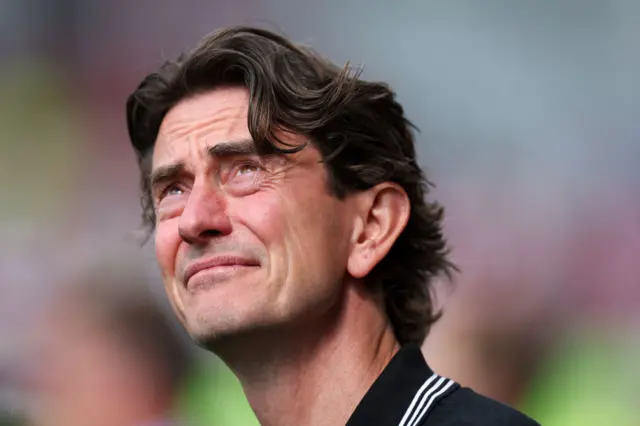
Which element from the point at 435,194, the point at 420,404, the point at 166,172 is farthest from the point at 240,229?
Answer: the point at 435,194

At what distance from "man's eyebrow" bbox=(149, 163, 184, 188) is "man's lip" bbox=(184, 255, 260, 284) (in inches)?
7.6

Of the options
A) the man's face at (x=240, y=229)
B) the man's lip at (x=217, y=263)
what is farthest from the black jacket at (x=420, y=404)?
the man's lip at (x=217, y=263)

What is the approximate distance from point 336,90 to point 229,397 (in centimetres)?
164

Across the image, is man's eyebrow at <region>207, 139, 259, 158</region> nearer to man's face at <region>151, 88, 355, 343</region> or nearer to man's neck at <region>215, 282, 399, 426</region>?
man's face at <region>151, 88, 355, 343</region>

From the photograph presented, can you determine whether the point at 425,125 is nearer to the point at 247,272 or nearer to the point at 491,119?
the point at 491,119

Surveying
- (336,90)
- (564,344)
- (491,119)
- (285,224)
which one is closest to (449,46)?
(491,119)

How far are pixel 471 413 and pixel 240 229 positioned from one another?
49 cm

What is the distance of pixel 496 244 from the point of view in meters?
3.13

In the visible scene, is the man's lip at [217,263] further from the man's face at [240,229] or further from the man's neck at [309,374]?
the man's neck at [309,374]

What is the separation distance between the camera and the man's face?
1.44 meters

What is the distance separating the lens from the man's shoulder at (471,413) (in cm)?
134

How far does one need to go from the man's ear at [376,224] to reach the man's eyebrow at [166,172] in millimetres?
336

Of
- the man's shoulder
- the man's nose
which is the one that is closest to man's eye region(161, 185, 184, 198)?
the man's nose

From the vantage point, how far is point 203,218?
1.46m
